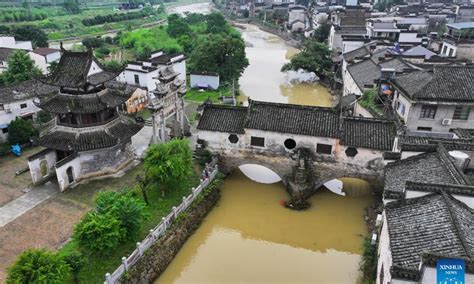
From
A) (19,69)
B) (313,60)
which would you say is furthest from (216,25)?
(19,69)

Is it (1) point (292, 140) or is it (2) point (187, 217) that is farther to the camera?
(1) point (292, 140)

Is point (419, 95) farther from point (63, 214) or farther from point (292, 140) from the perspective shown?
point (63, 214)

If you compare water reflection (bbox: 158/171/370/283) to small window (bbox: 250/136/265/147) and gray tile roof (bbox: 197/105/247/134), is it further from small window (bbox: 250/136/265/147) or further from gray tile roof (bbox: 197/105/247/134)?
gray tile roof (bbox: 197/105/247/134)

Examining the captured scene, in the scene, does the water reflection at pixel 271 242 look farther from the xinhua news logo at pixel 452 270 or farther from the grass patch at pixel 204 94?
the grass patch at pixel 204 94

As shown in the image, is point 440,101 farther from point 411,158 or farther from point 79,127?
point 79,127

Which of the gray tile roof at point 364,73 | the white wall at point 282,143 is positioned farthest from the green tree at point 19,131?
the gray tile roof at point 364,73

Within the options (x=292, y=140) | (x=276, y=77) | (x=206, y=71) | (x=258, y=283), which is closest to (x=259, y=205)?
(x=292, y=140)

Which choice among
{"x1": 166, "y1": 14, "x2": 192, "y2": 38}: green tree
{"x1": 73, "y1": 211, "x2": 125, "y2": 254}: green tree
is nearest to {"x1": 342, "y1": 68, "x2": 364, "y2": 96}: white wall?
{"x1": 73, "y1": 211, "x2": 125, "y2": 254}: green tree
